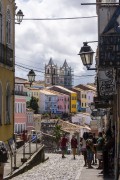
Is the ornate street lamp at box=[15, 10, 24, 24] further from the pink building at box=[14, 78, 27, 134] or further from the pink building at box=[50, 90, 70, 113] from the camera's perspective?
the pink building at box=[50, 90, 70, 113]

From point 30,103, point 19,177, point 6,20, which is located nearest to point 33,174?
point 19,177

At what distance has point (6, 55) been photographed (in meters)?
23.9

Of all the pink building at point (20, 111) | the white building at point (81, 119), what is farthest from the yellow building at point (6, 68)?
the white building at point (81, 119)

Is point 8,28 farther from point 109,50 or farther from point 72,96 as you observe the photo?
point 72,96

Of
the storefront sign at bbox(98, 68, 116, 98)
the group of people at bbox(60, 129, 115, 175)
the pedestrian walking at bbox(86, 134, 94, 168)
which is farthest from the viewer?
the pedestrian walking at bbox(86, 134, 94, 168)

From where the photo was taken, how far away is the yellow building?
2355 centimetres

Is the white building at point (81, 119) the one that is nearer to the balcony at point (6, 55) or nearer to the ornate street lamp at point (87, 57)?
the balcony at point (6, 55)

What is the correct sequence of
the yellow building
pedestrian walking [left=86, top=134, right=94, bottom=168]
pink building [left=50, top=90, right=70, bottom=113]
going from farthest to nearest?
pink building [left=50, top=90, right=70, bottom=113], the yellow building, pedestrian walking [left=86, top=134, right=94, bottom=168]

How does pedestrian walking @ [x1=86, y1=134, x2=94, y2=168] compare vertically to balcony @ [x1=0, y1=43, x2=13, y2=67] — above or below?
below


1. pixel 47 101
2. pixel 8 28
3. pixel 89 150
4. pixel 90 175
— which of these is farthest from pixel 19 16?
pixel 47 101

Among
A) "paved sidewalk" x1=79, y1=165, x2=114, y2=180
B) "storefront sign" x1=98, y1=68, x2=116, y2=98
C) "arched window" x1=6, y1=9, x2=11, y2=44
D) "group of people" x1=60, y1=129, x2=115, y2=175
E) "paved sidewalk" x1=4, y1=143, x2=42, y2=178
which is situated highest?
"arched window" x1=6, y1=9, x2=11, y2=44

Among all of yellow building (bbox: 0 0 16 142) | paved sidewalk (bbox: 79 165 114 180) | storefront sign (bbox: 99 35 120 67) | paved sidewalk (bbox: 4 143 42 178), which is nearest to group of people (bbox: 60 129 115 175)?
paved sidewalk (bbox: 79 165 114 180)

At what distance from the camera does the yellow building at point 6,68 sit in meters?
23.5

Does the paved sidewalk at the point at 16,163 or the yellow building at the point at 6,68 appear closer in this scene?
the paved sidewalk at the point at 16,163
